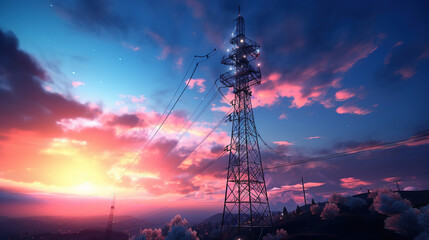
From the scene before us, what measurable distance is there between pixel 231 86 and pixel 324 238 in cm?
2416

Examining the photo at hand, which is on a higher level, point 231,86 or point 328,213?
point 231,86

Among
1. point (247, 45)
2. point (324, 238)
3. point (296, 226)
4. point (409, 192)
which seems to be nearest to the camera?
point (324, 238)

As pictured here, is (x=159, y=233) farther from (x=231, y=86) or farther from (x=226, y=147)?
(x=231, y=86)

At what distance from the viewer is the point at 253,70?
97.0 ft

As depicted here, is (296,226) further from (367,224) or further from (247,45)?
(247,45)

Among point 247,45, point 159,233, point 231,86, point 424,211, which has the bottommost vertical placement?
point 159,233

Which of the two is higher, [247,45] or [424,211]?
[247,45]

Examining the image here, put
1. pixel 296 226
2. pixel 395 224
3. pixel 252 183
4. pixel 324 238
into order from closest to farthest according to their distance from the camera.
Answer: pixel 324 238
pixel 252 183
pixel 395 224
pixel 296 226

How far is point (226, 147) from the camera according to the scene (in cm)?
2920

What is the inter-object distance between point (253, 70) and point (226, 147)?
12.7m

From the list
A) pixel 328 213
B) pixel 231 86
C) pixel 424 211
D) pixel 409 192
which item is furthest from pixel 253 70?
pixel 409 192

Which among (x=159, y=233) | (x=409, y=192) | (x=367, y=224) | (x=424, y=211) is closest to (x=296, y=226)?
(x=367, y=224)

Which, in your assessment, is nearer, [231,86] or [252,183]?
[252,183]

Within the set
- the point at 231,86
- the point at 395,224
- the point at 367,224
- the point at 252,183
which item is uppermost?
the point at 231,86
